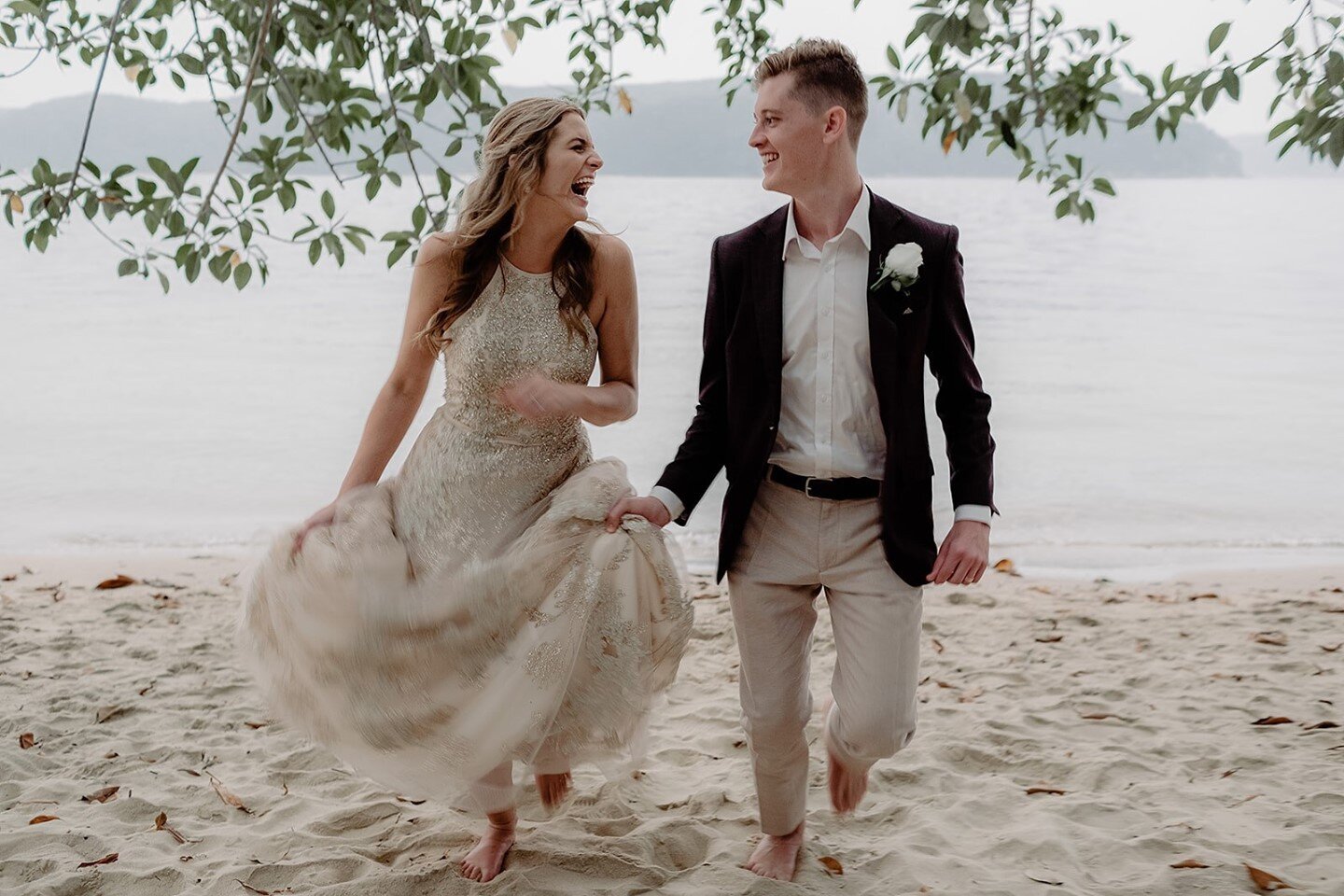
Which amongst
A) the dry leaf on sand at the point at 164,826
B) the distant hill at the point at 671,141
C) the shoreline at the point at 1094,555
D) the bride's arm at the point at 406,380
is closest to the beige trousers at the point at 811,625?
the bride's arm at the point at 406,380

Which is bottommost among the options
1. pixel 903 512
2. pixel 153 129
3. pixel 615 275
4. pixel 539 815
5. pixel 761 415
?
pixel 539 815

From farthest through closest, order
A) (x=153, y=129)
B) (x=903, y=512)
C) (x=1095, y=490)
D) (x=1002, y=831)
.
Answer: (x=153, y=129), (x=1095, y=490), (x=1002, y=831), (x=903, y=512)

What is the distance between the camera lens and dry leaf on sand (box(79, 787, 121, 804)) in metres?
3.87

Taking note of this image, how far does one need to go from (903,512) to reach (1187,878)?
4.44ft

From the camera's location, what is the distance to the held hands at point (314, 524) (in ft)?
10.4

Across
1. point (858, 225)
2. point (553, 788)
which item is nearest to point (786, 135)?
point (858, 225)

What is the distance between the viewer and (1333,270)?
2938 centimetres

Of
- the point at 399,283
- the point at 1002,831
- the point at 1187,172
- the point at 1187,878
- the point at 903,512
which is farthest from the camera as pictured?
the point at 1187,172

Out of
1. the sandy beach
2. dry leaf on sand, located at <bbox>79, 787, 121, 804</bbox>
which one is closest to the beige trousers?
the sandy beach

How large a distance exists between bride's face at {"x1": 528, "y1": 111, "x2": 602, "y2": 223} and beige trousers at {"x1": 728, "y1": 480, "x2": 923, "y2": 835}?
0.94 meters

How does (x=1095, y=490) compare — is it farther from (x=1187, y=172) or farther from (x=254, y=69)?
(x=1187, y=172)

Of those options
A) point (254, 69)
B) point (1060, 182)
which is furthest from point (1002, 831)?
point (254, 69)

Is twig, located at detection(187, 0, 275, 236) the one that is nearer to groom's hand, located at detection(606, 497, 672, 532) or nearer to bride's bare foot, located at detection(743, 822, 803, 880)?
groom's hand, located at detection(606, 497, 672, 532)

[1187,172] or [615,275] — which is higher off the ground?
[1187,172]
